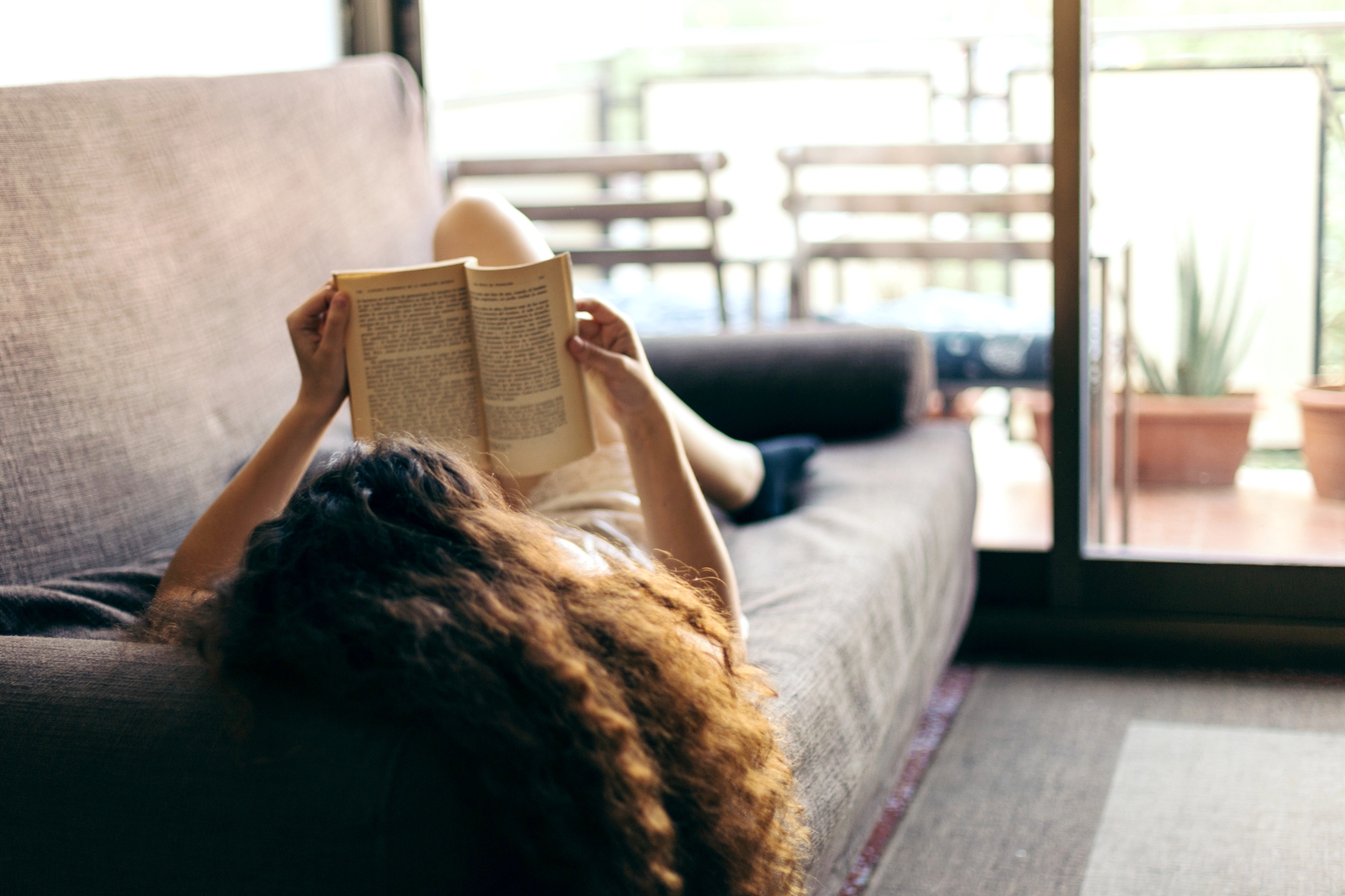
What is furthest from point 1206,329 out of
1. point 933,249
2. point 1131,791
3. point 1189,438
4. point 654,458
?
point 654,458

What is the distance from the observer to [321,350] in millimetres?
1100

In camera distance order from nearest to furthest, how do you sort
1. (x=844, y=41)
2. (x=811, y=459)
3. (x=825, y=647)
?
(x=825, y=647) < (x=811, y=459) < (x=844, y=41)

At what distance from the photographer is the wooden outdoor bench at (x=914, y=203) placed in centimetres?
223

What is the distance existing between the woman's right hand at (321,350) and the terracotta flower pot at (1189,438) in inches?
61.8

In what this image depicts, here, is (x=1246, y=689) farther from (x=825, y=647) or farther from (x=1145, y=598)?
(x=825, y=647)

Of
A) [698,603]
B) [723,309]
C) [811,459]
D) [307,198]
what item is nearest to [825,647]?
[698,603]

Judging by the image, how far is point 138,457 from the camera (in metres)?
1.33

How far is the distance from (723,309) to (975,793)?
3.79ft

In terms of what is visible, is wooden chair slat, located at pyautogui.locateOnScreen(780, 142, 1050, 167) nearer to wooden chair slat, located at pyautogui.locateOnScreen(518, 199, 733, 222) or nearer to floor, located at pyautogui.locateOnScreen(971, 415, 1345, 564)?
wooden chair slat, located at pyautogui.locateOnScreen(518, 199, 733, 222)

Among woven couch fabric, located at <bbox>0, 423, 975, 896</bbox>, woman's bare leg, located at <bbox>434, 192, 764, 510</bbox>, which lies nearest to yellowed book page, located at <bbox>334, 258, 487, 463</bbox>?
woman's bare leg, located at <bbox>434, 192, 764, 510</bbox>

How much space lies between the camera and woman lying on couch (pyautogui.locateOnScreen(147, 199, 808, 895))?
603 mm

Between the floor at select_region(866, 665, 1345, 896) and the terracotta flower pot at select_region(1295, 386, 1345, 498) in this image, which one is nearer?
the floor at select_region(866, 665, 1345, 896)

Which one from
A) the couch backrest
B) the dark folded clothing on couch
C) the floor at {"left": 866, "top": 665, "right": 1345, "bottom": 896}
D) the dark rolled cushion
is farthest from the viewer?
the dark rolled cushion

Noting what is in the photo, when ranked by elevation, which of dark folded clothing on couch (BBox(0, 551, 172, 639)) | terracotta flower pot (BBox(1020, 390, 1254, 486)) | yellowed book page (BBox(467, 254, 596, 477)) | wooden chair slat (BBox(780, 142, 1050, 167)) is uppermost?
wooden chair slat (BBox(780, 142, 1050, 167))
